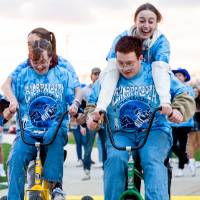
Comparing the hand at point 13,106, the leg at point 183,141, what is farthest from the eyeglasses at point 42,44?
the leg at point 183,141

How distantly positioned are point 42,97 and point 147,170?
64.7 inches

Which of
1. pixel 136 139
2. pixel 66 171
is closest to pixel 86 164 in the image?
pixel 66 171

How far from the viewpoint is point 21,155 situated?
7.63 m

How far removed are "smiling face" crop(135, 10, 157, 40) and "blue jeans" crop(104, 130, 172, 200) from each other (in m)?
1.03

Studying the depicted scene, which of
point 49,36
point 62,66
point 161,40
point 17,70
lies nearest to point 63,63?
point 62,66

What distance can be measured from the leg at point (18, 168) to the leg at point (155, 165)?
137 cm

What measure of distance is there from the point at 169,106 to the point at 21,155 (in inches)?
70.1

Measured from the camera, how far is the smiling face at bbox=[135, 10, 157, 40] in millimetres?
7270

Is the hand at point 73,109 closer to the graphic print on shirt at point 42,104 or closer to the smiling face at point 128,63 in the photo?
the graphic print on shirt at point 42,104

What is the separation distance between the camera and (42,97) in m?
7.81

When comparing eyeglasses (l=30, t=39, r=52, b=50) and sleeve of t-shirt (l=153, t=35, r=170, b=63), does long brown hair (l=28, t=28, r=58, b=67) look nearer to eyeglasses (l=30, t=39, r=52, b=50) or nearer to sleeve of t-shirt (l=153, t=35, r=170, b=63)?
eyeglasses (l=30, t=39, r=52, b=50)

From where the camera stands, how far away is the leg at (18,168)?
7578mm

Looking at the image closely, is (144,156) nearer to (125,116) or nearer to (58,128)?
(125,116)

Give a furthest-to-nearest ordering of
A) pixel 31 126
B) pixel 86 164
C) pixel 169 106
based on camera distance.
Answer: pixel 86 164, pixel 31 126, pixel 169 106
